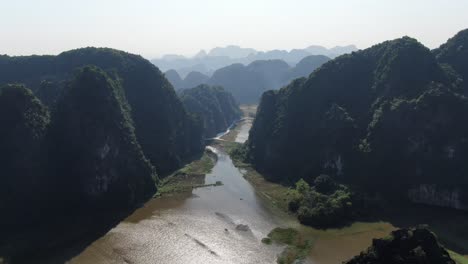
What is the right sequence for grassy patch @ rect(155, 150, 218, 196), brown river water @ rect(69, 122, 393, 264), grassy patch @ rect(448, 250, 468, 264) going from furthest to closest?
grassy patch @ rect(155, 150, 218, 196) → brown river water @ rect(69, 122, 393, 264) → grassy patch @ rect(448, 250, 468, 264)

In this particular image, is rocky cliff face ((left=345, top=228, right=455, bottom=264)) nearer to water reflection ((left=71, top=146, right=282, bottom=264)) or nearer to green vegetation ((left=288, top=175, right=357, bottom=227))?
water reflection ((left=71, top=146, right=282, bottom=264))

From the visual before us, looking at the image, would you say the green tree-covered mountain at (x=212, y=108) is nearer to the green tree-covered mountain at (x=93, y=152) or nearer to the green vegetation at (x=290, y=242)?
the green tree-covered mountain at (x=93, y=152)

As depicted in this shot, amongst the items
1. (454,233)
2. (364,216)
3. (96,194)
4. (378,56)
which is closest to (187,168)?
(96,194)

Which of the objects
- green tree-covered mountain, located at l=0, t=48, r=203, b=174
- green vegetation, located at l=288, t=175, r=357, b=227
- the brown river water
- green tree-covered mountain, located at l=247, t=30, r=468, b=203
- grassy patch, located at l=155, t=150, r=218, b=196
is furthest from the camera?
green tree-covered mountain, located at l=0, t=48, r=203, b=174

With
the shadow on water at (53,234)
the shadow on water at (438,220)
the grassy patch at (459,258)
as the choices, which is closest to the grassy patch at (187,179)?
the shadow on water at (53,234)

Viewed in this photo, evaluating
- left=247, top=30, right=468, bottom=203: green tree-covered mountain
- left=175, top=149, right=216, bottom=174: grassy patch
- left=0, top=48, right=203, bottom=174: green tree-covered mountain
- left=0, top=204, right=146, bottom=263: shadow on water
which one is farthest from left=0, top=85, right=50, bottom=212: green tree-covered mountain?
left=247, top=30, right=468, bottom=203: green tree-covered mountain

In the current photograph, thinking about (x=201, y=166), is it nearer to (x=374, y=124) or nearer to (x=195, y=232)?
(x=195, y=232)
